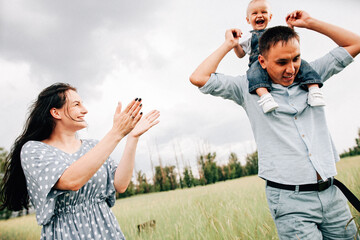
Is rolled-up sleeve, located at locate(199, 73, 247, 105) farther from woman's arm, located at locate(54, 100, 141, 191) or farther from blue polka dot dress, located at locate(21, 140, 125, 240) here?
blue polka dot dress, located at locate(21, 140, 125, 240)

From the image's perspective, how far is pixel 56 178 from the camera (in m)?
1.64

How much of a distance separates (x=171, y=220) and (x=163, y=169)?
20777mm

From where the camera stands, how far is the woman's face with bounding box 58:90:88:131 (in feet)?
6.52

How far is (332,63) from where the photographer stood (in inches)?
75.7

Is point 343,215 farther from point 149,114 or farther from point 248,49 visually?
point 248,49

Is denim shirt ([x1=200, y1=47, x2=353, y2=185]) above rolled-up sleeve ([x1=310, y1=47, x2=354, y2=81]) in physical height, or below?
below

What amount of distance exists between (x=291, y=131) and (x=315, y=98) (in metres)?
0.26

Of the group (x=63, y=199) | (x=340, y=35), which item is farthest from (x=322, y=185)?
(x=63, y=199)

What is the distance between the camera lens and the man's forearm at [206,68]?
1904 millimetres

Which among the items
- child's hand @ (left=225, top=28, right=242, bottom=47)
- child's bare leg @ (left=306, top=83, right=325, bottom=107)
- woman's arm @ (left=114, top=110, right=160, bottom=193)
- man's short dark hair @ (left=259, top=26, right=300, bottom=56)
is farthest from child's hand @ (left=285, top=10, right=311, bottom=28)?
woman's arm @ (left=114, top=110, right=160, bottom=193)

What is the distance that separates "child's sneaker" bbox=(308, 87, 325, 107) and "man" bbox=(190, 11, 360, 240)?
0.19ft

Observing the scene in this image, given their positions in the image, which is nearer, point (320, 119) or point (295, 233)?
point (295, 233)

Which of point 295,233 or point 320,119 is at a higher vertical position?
point 320,119

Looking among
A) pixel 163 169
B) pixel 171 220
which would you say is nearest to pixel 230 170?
pixel 163 169
